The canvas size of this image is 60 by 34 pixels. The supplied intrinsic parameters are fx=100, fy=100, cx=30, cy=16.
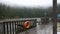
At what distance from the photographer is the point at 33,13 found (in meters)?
1.18

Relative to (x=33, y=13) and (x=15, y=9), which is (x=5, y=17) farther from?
(x=33, y=13)

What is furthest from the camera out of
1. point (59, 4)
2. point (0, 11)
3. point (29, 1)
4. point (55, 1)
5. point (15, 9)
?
point (0, 11)

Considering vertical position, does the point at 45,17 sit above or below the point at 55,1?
below

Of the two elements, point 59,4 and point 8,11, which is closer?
point 59,4

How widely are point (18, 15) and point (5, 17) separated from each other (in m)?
0.22

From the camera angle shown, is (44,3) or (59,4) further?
(44,3)

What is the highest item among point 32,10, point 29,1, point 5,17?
point 29,1

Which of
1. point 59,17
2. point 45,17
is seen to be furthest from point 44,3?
point 59,17

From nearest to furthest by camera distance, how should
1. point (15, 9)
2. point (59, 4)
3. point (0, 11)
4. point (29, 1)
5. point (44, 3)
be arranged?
point (59, 4) → point (44, 3) → point (29, 1) → point (15, 9) → point (0, 11)

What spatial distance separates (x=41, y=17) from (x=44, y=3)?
16cm

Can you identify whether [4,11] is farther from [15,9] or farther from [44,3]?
[44,3]

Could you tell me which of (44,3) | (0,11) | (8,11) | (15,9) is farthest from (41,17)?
(0,11)

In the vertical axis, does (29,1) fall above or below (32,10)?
above

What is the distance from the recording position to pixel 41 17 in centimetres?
110
